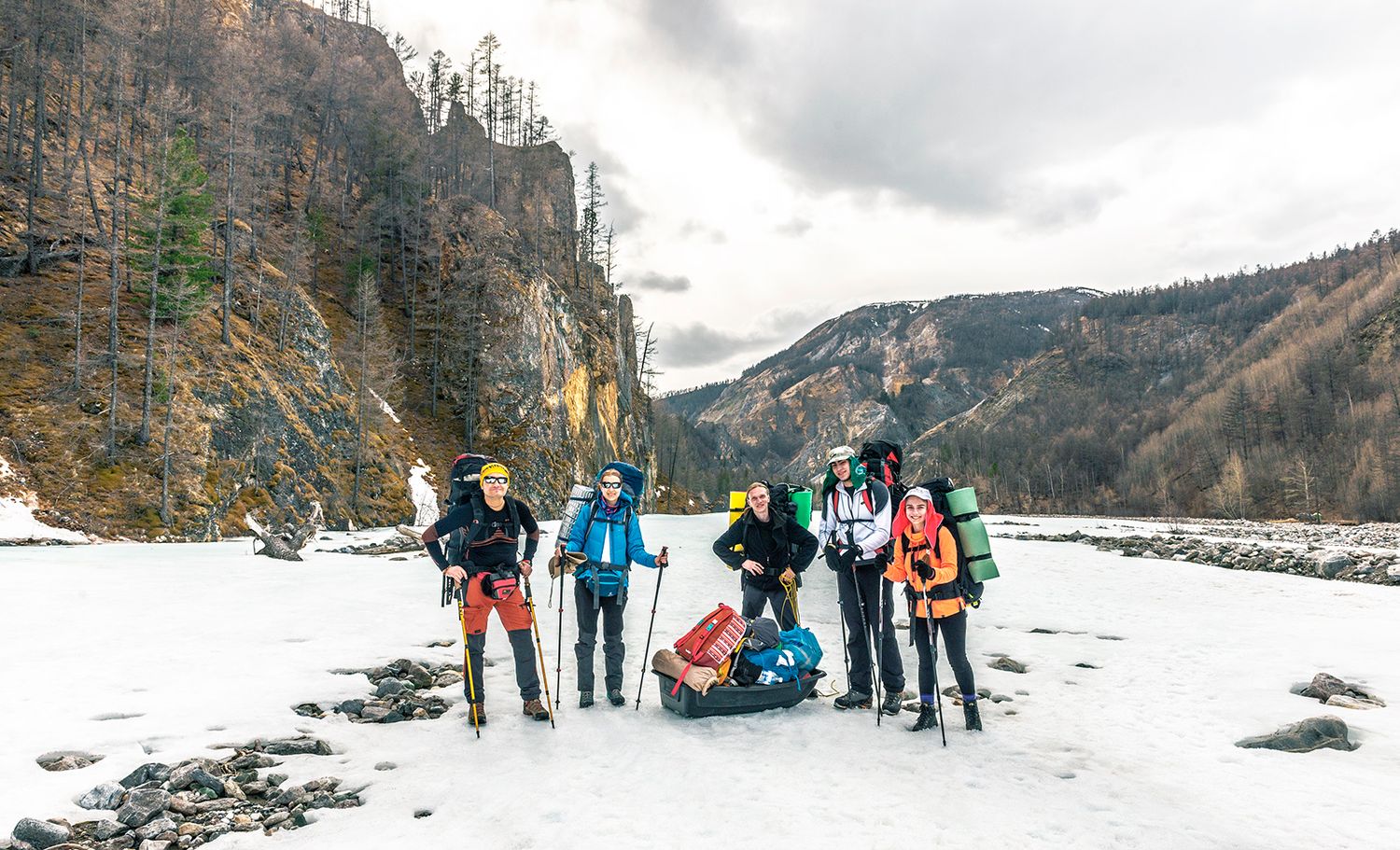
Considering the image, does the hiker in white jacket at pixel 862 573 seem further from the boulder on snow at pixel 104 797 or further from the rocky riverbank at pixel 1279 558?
the rocky riverbank at pixel 1279 558

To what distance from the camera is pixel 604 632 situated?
7551 millimetres

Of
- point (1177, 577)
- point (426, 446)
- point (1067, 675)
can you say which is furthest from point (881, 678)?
point (426, 446)

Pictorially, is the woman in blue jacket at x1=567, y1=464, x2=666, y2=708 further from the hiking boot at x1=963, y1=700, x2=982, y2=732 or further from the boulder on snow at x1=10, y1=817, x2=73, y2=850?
the boulder on snow at x1=10, y1=817, x2=73, y2=850

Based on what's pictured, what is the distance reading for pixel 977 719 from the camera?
661cm

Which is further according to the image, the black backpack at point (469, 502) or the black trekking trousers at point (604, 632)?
the black trekking trousers at point (604, 632)

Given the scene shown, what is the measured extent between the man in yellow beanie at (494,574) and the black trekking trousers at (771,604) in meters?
2.81

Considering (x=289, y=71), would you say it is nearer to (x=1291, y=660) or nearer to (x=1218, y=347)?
(x=1291, y=660)

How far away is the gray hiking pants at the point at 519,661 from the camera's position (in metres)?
6.62

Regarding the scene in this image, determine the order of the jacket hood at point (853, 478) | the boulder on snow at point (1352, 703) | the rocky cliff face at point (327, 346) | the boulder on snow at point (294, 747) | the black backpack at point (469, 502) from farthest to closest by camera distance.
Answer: the rocky cliff face at point (327, 346)
the jacket hood at point (853, 478)
the boulder on snow at point (1352, 703)
the black backpack at point (469, 502)
the boulder on snow at point (294, 747)

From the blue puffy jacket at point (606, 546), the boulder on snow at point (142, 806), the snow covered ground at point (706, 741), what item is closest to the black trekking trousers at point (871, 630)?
the snow covered ground at point (706, 741)

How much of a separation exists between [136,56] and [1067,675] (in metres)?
59.8

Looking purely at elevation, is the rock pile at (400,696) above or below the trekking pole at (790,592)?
below

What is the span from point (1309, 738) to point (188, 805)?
9.59 meters

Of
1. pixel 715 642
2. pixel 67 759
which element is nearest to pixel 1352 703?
pixel 715 642
